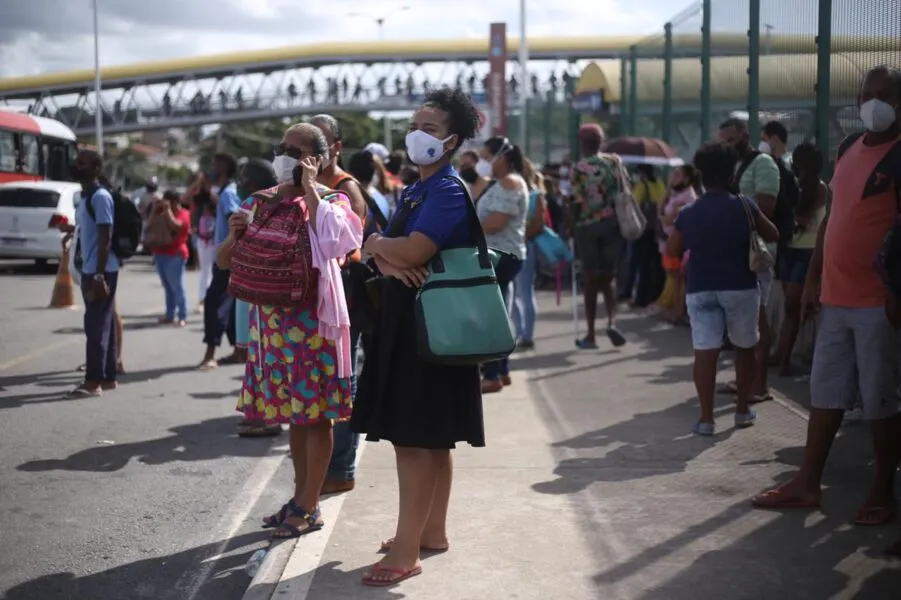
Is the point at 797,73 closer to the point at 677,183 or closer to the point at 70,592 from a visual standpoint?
the point at 677,183

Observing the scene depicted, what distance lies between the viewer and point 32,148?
96.8 ft

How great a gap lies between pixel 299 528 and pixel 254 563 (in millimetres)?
317

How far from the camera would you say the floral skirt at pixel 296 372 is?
533 cm

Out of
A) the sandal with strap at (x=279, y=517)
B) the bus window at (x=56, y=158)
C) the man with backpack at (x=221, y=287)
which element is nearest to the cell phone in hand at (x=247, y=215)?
the sandal with strap at (x=279, y=517)

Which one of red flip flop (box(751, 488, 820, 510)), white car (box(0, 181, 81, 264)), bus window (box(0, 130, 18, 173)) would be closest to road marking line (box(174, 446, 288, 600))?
red flip flop (box(751, 488, 820, 510))

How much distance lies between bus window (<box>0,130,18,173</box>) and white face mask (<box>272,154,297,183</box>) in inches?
972

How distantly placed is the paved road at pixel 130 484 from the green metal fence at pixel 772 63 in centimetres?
446

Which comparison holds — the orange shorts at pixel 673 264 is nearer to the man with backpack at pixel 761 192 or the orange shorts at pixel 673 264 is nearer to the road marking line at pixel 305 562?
the man with backpack at pixel 761 192

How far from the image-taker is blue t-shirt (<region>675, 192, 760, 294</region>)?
7184 mm

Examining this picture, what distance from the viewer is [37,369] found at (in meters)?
10.7

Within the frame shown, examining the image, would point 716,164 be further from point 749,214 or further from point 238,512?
point 238,512

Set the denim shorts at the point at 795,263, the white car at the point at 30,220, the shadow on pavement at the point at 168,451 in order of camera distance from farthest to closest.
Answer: the white car at the point at 30,220
the denim shorts at the point at 795,263
the shadow on pavement at the point at 168,451

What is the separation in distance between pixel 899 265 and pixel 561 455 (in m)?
2.72

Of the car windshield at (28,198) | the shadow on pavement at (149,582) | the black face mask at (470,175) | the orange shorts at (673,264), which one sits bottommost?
the shadow on pavement at (149,582)
